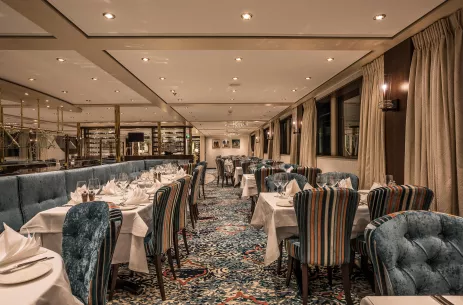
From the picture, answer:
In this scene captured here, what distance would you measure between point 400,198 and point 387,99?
260 cm

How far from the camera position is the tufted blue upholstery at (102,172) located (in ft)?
17.8

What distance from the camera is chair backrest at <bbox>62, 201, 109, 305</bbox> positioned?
1.48 m

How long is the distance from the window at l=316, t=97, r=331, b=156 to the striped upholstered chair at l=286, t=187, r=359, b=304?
20.5 ft

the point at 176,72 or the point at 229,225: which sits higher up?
the point at 176,72

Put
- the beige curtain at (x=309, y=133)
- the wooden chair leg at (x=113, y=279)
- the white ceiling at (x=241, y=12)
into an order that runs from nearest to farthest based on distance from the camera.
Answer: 1. the wooden chair leg at (x=113, y=279)
2. the white ceiling at (x=241, y=12)
3. the beige curtain at (x=309, y=133)

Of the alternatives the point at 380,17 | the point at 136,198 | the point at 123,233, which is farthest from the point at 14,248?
the point at 380,17

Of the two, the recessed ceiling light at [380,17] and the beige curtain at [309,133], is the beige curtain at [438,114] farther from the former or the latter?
the beige curtain at [309,133]

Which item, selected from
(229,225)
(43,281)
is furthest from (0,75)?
(43,281)

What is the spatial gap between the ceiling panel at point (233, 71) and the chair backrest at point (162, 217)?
9.16 feet

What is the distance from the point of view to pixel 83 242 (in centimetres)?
164

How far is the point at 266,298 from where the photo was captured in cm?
258

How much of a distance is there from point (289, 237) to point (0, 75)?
6.74m

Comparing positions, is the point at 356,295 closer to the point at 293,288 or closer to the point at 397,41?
the point at 293,288

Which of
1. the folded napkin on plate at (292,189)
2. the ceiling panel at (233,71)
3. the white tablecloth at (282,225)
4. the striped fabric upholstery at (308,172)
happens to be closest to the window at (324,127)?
the ceiling panel at (233,71)
